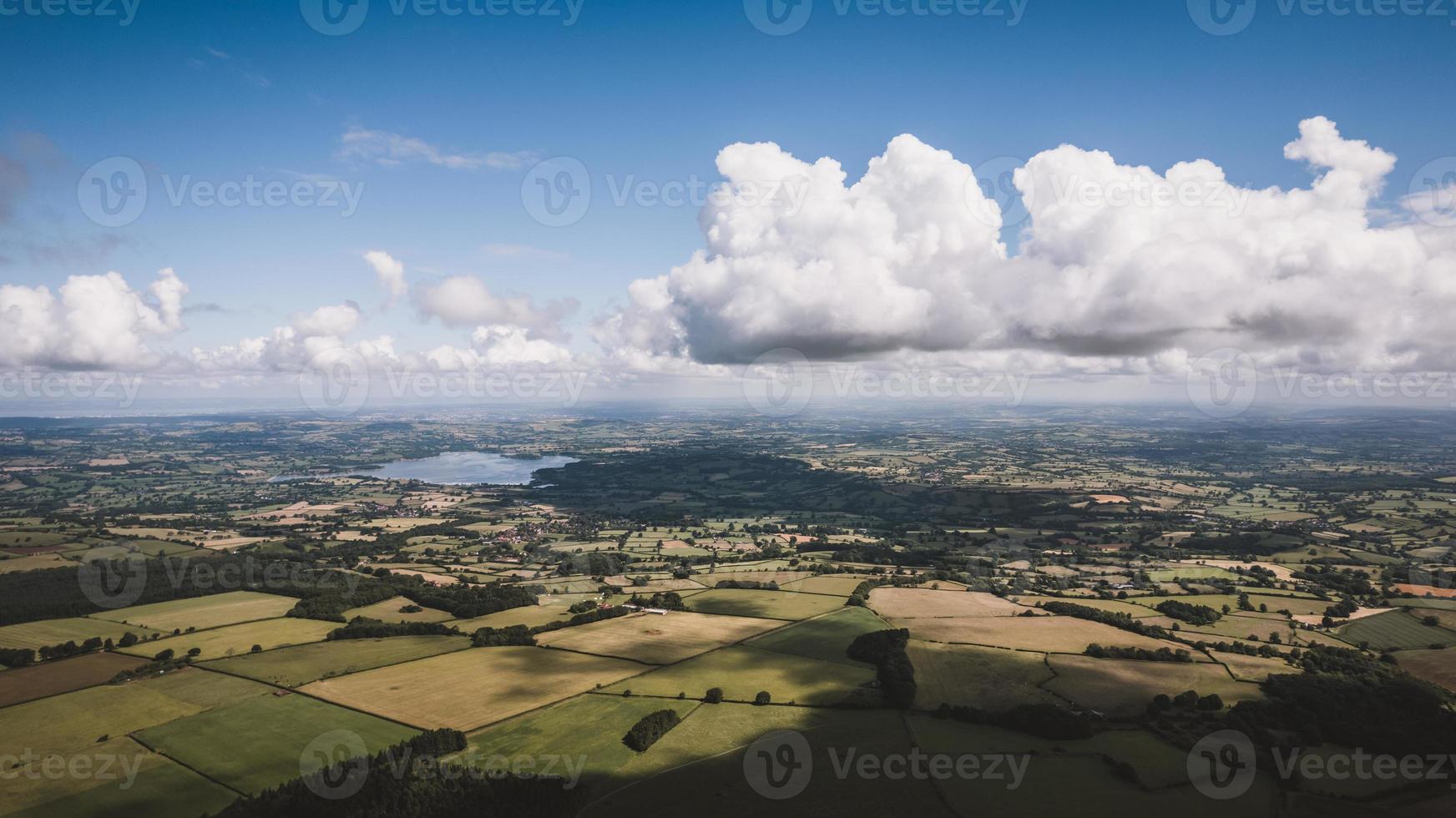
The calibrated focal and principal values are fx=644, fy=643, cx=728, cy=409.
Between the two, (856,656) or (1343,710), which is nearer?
(1343,710)

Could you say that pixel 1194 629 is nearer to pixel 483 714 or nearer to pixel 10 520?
pixel 483 714

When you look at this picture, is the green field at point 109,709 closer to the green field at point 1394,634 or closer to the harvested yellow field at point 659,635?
the harvested yellow field at point 659,635

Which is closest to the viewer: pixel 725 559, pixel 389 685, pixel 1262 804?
pixel 1262 804

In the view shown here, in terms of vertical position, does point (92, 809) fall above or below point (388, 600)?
above

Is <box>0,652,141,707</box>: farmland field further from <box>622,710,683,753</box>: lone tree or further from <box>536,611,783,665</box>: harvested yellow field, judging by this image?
<box>622,710,683,753</box>: lone tree

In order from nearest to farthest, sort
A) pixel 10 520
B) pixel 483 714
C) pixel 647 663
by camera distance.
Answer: pixel 483 714, pixel 647 663, pixel 10 520

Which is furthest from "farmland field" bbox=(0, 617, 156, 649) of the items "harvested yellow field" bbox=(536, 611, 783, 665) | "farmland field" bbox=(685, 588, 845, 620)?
"farmland field" bbox=(685, 588, 845, 620)

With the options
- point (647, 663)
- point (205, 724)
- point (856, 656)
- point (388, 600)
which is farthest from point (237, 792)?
point (388, 600)

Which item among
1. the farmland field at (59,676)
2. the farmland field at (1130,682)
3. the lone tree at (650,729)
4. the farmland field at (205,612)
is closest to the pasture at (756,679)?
the lone tree at (650,729)
